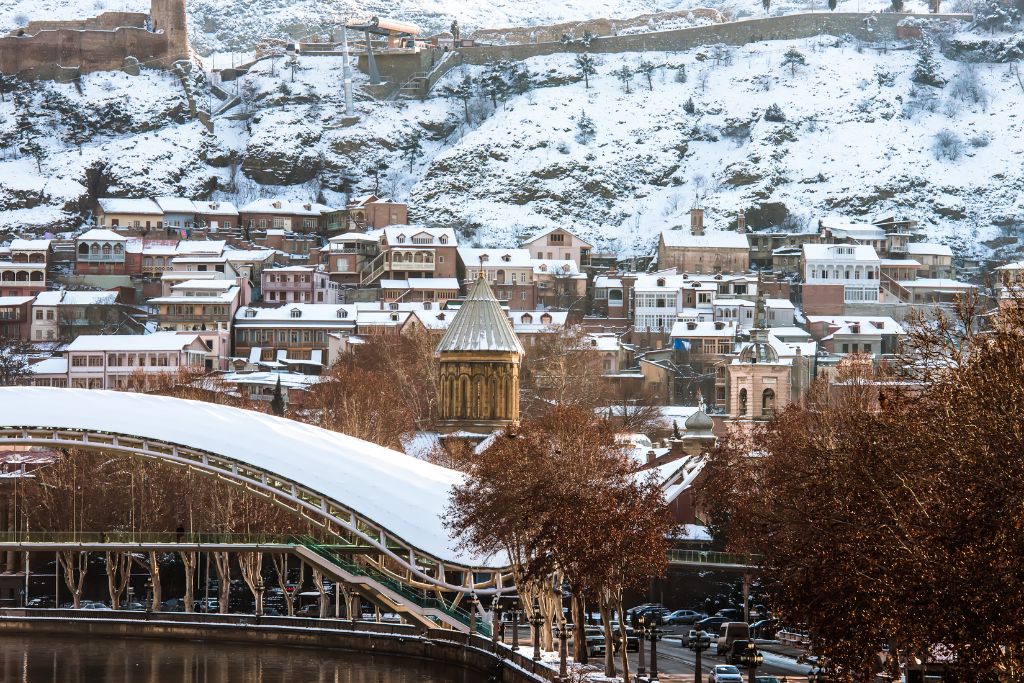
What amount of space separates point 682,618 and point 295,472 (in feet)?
46.8

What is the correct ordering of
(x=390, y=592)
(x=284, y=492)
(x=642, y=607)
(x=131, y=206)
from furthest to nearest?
(x=131, y=206) → (x=642, y=607) → (x=284, y=492) → (x=390, y=592)

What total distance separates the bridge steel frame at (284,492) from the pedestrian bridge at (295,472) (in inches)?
1.1

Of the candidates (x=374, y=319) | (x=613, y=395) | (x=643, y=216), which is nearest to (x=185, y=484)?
(x=613, y=395)

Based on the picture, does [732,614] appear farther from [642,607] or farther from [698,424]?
[698,424]

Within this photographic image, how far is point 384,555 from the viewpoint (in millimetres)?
65438

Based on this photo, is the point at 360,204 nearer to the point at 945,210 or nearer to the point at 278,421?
the point at 945,210

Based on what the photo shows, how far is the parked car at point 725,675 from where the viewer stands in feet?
162

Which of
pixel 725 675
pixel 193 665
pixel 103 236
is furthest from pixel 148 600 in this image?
pixel 103 236

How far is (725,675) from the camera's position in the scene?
49812 mm

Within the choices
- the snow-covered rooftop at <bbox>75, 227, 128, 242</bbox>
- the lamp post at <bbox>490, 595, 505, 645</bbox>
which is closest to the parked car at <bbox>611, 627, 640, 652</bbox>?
the lamp post at <bbox>490, 595, 505, 645</bbox>

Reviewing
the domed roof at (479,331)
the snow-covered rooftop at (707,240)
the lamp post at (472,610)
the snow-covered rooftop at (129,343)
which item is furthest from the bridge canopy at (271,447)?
the snow-covered rooftop at (707,240)

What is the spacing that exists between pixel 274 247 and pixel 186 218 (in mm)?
9667

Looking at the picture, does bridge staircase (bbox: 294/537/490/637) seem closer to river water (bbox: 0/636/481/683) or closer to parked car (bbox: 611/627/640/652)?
river water (bbox: 0/636/481/683)

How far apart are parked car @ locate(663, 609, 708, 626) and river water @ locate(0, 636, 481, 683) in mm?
13524
